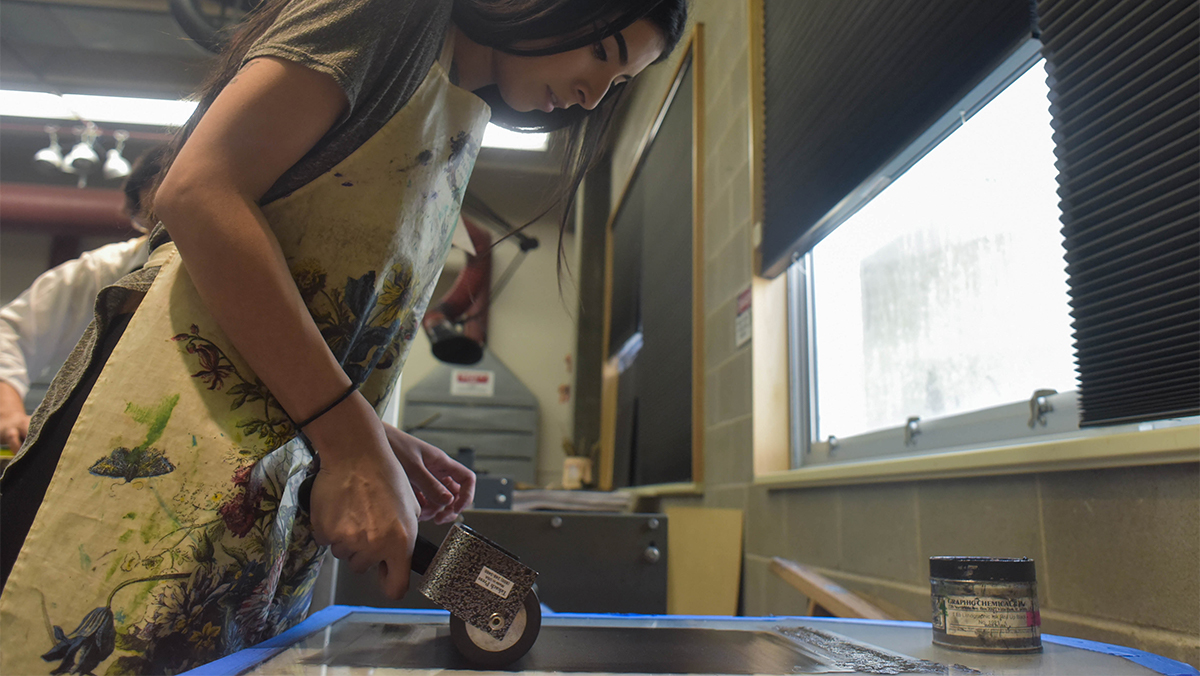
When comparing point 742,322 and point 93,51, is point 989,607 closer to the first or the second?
point 742,322

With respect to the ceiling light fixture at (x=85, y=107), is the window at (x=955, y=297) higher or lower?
lower

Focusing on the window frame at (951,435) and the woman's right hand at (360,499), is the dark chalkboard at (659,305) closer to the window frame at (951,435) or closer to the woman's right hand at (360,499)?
the window frame at (951,435)

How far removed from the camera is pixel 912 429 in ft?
4.25

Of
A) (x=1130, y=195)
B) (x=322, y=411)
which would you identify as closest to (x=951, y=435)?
(x=1130, y=195)

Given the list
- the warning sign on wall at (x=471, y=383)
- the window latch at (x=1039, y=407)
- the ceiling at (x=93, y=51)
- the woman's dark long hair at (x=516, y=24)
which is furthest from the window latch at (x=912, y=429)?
the warning sign on wall at (x=471, y=383)

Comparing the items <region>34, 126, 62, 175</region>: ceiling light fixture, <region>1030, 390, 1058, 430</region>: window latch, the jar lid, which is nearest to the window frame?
<region>1030, 390, 1058, 430</region>: window latch

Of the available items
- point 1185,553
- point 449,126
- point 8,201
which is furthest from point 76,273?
point 8,201

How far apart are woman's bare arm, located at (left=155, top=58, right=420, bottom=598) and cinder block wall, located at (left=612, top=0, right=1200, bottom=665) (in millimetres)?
701

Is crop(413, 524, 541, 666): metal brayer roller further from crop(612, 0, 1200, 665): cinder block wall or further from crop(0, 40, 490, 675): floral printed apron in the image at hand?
crop(612, 0, 1200, 665): cinder block wall

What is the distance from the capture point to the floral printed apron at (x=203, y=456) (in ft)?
1.57

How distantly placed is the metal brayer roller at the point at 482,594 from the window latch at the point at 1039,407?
0.78 meters

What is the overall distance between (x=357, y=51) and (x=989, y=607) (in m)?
0.64

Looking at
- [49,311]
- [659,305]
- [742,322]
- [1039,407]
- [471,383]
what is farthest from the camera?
[471,383]

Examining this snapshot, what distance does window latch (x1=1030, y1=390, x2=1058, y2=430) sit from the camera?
981mm
